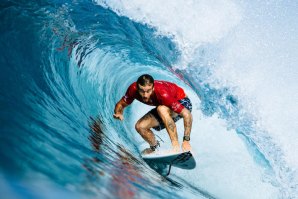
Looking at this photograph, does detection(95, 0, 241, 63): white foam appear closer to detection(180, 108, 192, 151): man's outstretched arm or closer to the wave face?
the wave face

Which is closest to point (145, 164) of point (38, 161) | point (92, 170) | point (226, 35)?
point (92, 170)

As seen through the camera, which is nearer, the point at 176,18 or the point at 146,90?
the point at 146,90

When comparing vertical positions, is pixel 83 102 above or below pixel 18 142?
above

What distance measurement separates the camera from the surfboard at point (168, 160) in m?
3.96

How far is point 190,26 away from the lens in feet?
20.4

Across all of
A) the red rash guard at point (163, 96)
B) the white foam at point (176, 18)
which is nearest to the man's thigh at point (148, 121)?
the red rash guard at point (163, 96)

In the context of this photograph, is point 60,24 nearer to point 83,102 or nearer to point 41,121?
point 83,102

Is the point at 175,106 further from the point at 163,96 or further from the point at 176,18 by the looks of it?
the point at 176,18

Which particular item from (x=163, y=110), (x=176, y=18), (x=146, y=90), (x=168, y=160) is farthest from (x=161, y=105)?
(x=176, y=18)

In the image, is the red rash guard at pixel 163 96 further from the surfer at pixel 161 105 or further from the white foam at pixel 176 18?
the white foam at pixel 176 18

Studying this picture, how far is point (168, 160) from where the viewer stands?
4094mm

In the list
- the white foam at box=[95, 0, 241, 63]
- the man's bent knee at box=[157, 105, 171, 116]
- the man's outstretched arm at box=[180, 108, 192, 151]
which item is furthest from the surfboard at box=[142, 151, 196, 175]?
the white foam at box=[95, 0, 241, 63]

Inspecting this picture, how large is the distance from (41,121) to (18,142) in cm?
72

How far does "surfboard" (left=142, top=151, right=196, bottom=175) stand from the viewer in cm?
396
